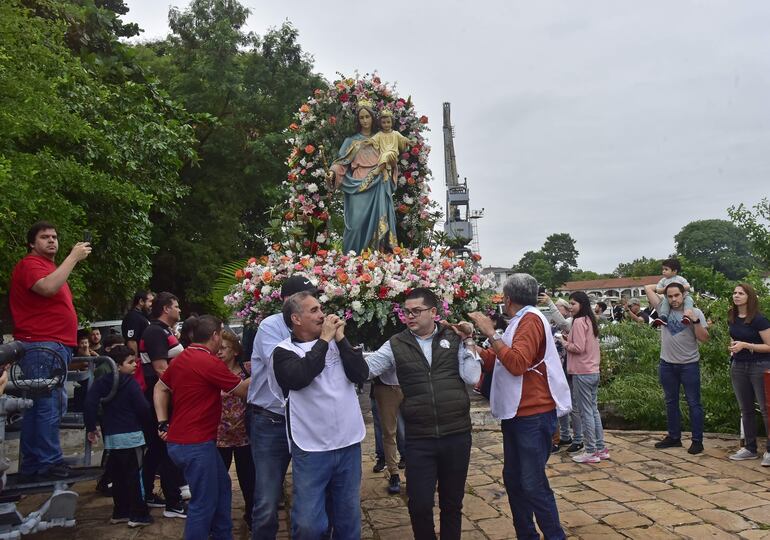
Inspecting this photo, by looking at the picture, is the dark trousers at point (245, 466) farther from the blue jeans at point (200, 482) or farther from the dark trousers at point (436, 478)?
the dark trousers at point (436, 478)

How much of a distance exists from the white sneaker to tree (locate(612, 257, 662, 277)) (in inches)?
3018

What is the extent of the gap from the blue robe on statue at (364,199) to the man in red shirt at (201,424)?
2387 millimetres

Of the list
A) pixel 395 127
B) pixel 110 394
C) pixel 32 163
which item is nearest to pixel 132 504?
pixel 110 394

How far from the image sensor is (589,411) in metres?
6.81

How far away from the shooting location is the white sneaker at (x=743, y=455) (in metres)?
6.56

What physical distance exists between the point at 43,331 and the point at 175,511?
6.33 feet

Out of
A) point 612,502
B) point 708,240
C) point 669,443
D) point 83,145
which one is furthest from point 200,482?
point 708,240

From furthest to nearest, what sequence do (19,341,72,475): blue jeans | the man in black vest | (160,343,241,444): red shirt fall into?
1. (19,341,72,475): blue jeans
2. (160,343,241,444): red shirt
3. the man in black vest

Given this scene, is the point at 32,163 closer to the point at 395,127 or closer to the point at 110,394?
the point at 110,394

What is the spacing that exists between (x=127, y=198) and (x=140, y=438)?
4.76 meters

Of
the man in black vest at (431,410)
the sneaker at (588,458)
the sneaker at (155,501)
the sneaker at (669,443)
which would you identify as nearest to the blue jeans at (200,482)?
the man in black vest at (431,410)

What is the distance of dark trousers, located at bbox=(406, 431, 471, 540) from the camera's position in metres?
3.92

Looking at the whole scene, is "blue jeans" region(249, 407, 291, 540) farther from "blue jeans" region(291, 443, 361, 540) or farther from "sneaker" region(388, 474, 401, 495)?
"sneaker" region(388, 474, 401, 495)

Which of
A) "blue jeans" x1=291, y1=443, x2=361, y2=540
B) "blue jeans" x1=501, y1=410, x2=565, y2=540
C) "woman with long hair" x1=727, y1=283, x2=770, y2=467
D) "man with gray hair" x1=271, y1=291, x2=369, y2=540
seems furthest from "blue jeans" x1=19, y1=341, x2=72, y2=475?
"woman with long hair" x1=727, y1=283, x2=770, y2=467
